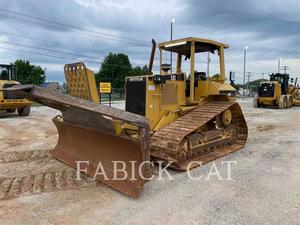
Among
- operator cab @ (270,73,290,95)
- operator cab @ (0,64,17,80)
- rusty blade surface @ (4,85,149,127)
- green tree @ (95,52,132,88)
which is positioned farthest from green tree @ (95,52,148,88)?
rusty blade surface @ (4,85,149,127)

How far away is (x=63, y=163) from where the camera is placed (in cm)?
545

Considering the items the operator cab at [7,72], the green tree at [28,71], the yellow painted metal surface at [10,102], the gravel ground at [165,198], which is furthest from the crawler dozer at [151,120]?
the green tree at [28,71]

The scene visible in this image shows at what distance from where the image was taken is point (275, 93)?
19969 mm

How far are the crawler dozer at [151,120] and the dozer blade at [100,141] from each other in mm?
11

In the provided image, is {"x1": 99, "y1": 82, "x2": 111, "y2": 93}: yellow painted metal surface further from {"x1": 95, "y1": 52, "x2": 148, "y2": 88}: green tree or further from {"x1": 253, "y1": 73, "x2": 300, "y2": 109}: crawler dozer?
{"x1": 95, "y1": 52, "x2": 148, "y2": 88}: green tree

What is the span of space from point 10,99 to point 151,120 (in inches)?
358

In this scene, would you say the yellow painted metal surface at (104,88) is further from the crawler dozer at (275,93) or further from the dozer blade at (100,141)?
the dozer blade at (100,141)

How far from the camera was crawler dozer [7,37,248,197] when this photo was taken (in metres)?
3.98

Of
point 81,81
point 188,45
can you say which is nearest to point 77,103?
point 81,81

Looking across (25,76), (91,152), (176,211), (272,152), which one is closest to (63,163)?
(91,152)

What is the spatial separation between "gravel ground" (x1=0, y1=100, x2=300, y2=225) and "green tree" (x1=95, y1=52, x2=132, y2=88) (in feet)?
137

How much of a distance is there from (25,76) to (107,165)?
41053 millimetres

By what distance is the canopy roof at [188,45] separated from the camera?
6243 millimetres

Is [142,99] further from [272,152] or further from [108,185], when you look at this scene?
[272,152]
